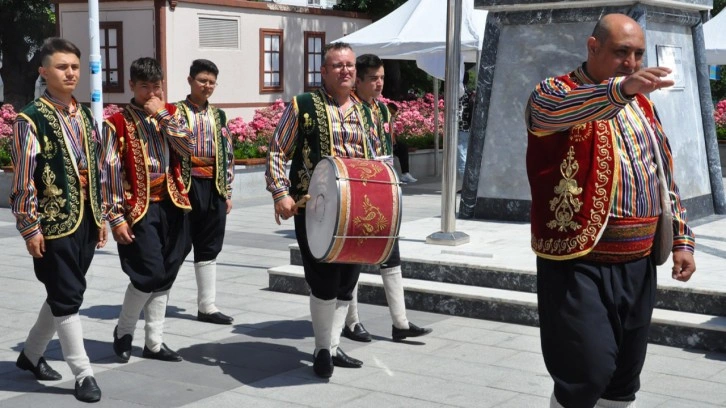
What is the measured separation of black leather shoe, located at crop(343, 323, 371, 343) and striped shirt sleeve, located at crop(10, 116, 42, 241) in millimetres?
2420

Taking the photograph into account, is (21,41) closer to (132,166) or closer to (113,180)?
(132,166)

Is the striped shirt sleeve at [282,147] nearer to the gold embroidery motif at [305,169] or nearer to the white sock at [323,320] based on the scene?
the gold embroidery motif at [305,169]

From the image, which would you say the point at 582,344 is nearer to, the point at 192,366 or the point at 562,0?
the point at 192,366

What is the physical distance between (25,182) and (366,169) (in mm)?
1800

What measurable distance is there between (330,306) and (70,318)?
1457 mm

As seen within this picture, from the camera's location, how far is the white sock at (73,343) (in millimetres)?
5676

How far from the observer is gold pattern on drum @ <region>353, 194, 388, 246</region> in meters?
5.88

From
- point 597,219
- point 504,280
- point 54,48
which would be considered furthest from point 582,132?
point 504,280

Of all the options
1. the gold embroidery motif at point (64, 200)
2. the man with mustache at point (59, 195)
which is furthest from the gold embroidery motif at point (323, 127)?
the gold embroidery motif at point (64, 200)

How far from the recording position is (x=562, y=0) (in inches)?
397

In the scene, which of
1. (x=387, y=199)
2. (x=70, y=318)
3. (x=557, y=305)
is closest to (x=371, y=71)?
(x=387, y=199)

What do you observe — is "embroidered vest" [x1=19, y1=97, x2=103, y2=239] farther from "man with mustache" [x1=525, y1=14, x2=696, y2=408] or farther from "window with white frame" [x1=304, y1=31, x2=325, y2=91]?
"window with white frame" [x1=304, y1=31, x2=325, y2=91]

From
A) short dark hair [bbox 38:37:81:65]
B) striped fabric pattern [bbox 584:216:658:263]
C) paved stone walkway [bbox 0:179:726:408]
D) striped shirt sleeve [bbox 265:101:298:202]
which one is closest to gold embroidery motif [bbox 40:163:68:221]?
short dark hair [bbox 38:37:81:65]

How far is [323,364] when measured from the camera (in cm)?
621
